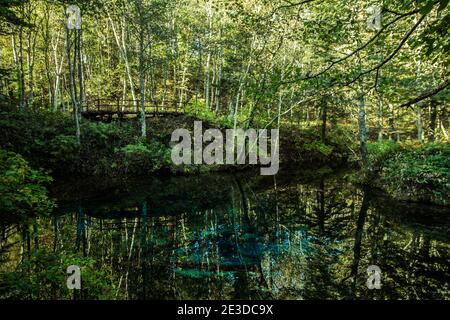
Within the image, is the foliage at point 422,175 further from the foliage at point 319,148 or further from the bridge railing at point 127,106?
the bridge railing at point 127,106

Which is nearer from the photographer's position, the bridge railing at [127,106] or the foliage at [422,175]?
the foliage at [422,175]

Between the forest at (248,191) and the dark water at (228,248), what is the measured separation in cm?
5

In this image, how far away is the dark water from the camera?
18.8 ft

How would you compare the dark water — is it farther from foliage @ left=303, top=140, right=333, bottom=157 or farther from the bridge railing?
foliage @ left=303, top=140, right=333, bottom=157

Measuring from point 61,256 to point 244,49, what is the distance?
826 inches

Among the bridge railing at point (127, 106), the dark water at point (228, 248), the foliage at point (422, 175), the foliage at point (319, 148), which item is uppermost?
the bridge railing at point (127, 106)

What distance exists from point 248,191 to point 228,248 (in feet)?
25.6

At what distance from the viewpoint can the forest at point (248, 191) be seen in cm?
440

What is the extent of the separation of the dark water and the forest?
0.15ft

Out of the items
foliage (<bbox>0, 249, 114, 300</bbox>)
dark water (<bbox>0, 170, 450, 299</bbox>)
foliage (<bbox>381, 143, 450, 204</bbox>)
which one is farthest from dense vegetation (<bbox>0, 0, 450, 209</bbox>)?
foliage (<bbox>0, 249, 114, 300</bbox>)

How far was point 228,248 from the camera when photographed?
810cm

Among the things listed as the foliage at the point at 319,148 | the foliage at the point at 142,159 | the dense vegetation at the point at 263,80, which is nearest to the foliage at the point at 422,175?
the dense vegetation at the point at 263,80

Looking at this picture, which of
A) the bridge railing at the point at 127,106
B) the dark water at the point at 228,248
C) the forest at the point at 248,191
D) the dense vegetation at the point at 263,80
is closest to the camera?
the dense vegetation at the point at 263,80

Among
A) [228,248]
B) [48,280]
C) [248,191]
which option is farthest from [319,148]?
[48,280]
